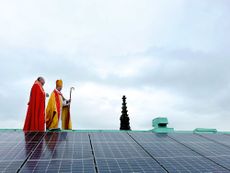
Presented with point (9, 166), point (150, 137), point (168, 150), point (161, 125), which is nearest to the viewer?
point (9, 166)

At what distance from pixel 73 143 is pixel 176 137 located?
197 inches

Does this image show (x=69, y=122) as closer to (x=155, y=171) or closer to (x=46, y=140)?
(x=46, y=140)

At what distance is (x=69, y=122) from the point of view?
1686 centimetres

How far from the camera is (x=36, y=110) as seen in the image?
1439 centimetres

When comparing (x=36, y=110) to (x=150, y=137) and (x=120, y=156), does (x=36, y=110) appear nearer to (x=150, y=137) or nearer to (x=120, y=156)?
(x=150, y=137)

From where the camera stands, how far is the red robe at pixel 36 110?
46.4 ft

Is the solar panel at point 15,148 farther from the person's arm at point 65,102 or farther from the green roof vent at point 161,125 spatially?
the green roof vent at point 161,125

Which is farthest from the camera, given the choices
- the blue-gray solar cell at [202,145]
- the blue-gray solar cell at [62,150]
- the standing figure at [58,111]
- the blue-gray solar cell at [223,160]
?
the standing figure at [58,111]

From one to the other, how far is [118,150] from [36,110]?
5611mm

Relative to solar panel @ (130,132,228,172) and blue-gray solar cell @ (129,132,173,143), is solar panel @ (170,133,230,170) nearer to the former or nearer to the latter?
solar panel @ (130,132,228,172)

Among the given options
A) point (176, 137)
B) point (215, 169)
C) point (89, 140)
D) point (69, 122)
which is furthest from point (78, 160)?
point (69, 122)

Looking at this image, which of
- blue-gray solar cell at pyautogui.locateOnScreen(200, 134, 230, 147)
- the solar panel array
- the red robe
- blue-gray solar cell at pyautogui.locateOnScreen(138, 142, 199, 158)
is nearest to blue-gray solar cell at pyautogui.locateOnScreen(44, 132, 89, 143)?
the solar panel array

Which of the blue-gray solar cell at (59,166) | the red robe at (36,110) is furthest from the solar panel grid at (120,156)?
the red robe at (36,110)

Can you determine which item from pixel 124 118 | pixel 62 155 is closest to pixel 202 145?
pixel 62 155
